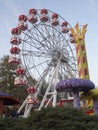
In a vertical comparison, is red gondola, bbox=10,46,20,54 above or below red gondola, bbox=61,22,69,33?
below

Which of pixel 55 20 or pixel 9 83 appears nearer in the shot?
pixel 55 20

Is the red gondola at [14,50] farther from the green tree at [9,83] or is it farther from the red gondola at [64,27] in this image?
the green tree at [9,83]

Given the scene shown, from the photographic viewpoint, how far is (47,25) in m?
32.2

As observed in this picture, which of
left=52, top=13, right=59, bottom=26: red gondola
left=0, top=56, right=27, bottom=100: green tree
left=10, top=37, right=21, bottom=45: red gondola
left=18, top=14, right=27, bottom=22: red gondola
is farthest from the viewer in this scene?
left=0, top=56, right=27, bottom=100: green tree

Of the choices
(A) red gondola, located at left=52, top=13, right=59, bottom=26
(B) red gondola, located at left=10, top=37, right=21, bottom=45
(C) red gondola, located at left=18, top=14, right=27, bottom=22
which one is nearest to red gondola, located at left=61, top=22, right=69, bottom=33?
(A) red gondola, located at left=52, top=13, right=59, bottom=26

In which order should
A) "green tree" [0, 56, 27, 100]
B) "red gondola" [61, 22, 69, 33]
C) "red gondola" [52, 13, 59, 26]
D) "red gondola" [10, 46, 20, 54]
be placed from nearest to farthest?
"red gondola" [10, 46, 20, 54] → "red gondola" [52, 13, 59, 26] → "red gondola" [61, 22, 69, 33] → "green tree" [0, 56, 27, 100]

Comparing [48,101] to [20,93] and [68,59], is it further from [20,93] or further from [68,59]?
[20,93]

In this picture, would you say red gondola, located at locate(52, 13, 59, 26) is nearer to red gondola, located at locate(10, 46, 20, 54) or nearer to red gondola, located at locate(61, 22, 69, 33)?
red gondola, located at locate(61, 22, 69, 33)

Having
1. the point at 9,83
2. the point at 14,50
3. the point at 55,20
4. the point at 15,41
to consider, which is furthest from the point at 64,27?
the point at 9,83

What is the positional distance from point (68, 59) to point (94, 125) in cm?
2333

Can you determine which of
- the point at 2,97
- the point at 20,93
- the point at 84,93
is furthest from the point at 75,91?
the point at 20,93

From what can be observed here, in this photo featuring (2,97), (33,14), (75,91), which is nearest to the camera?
(2,97)

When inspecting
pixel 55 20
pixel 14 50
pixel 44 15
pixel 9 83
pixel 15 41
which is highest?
pixel 44 15

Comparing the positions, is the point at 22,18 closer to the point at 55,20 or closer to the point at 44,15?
the point at 44,15
